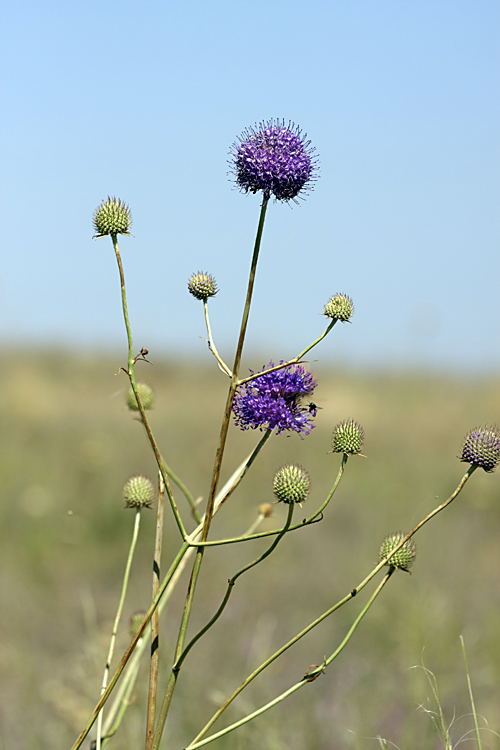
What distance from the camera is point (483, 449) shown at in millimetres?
1982

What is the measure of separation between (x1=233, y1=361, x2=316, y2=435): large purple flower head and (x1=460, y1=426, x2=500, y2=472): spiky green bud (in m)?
0.47

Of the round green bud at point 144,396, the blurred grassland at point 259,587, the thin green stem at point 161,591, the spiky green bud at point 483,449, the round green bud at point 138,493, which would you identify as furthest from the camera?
the blurred grassland at point 259,587

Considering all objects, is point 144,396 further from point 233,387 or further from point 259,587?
→ point 259,587

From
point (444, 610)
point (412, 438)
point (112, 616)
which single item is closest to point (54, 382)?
point (412, 438)

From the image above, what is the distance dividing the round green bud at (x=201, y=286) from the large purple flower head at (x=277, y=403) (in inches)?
11.7

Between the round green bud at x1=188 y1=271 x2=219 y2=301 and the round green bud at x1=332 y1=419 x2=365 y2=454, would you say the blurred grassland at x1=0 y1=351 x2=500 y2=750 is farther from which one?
the round green bud at x1=188 y1=271 x2=219 y2=301

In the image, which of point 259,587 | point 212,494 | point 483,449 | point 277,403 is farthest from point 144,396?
point 259,587

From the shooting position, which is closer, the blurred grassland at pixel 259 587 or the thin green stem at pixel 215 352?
the thin green stem at pixel 215 352

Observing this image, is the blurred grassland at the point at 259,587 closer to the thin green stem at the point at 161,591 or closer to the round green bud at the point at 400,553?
the round green bud at the point at 400,553

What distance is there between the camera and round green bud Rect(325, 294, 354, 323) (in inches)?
78.2

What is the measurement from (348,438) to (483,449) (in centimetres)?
39

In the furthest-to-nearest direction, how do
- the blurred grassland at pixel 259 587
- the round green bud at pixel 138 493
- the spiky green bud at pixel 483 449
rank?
the blurred grassland at pixel 259 587 → the round green bud at pixel 138 493 → the spiky green bud at pixel 483 449

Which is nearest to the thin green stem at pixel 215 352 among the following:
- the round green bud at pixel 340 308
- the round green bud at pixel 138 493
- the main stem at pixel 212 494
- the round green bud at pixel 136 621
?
the main stem at pixel 212 494

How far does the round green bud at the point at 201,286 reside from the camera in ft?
6.89
